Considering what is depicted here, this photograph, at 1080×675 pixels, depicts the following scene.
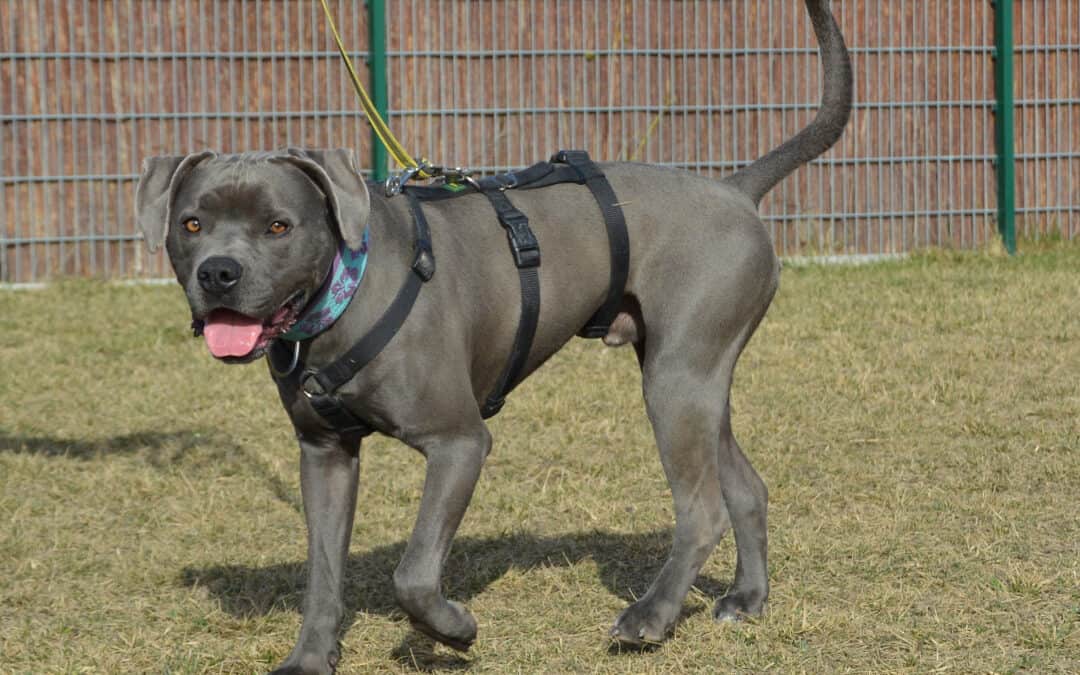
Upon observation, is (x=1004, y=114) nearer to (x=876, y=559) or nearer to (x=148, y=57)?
(x=148, y=57)

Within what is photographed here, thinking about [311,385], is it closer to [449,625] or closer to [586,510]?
[449,625]

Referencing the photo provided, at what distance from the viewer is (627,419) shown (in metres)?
7.48

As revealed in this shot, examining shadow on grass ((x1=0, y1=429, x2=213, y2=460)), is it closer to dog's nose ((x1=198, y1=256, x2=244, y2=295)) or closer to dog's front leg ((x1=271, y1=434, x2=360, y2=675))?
dog's front leg ((x1=271, y1=434, x2=360, y2=675))

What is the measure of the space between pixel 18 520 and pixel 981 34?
29.7 ft

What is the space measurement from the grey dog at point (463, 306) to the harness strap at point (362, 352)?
0.08 ft

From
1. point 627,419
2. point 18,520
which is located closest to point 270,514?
point 18,520

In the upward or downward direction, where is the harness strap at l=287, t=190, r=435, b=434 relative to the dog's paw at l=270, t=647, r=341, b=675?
upward

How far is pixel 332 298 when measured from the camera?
4.03 m

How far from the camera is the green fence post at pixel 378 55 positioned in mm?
11641

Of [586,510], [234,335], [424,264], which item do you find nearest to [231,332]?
[234,335]

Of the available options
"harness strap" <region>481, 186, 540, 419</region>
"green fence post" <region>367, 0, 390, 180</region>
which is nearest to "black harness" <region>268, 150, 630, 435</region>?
"harness strap" <region>481, 186, 540, 419</region>

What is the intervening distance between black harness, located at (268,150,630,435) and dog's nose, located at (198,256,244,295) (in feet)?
1.34

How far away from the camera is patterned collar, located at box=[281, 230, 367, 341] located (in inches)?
158

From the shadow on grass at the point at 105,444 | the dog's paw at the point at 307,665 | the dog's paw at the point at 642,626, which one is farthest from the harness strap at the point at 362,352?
the shadow on grass at the point at 105,444
